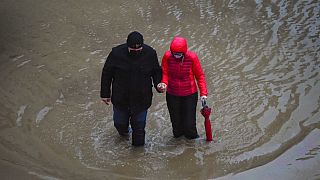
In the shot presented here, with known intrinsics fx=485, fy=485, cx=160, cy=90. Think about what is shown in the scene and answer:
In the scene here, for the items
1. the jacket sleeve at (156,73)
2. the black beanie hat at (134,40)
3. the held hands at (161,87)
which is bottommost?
the held hands at (161,87)

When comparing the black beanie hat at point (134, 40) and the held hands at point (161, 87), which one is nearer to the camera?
the black beanie hat at point (134, 40)

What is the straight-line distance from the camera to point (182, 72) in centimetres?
588

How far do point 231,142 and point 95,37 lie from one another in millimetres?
4596

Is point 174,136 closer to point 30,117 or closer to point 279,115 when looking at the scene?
point 279,115

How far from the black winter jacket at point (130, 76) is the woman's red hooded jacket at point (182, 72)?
0.45 ft

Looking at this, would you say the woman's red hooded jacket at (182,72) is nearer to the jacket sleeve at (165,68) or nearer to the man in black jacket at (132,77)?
the jacket sleeve at (165,68)

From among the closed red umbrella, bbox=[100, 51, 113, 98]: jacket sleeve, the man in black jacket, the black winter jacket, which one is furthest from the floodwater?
bbox=[100, 51, 113, 98]: jacket sleeve

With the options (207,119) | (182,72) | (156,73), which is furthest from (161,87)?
(207,119)

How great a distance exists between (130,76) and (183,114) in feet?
3.14

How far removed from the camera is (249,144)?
20.8 ft

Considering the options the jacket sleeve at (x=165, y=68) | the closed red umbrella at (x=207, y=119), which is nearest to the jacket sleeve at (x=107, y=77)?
the jacket sleeve at (x=165, y=68)

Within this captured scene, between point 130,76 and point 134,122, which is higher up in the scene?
point 130,76

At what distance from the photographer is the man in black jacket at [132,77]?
5711 mm

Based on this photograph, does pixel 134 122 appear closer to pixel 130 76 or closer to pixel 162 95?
pixel 130 76
